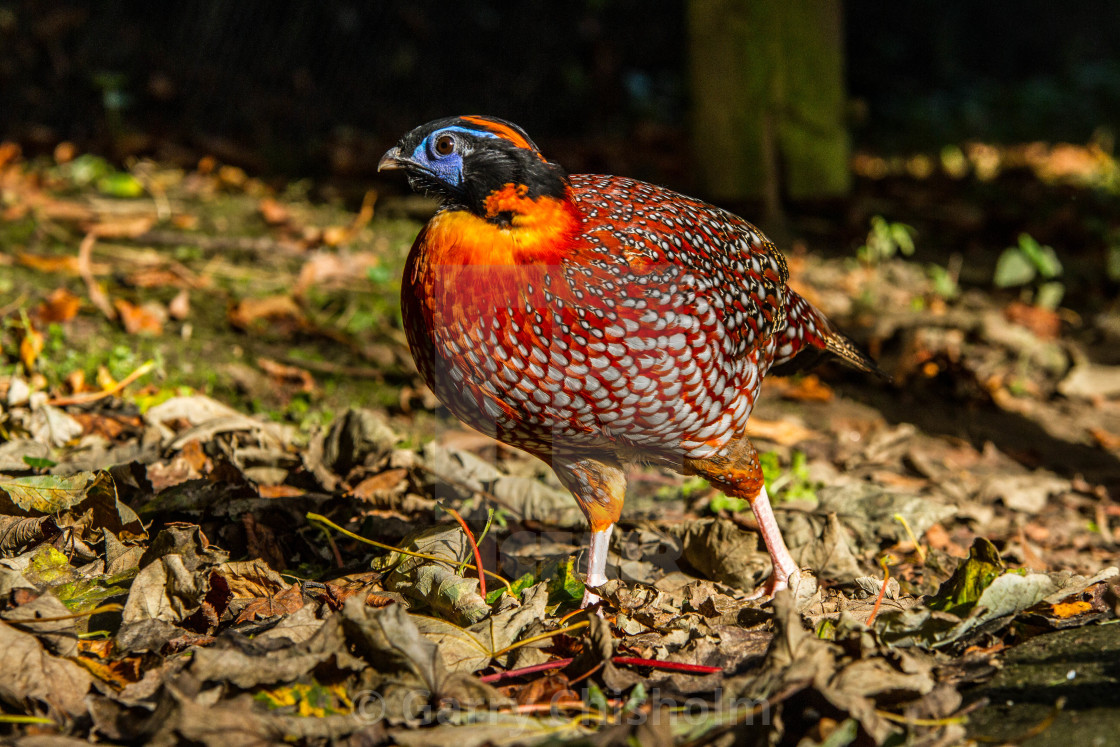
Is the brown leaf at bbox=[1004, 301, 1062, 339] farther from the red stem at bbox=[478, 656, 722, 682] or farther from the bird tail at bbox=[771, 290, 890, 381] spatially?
the red stem at bbox=[478, 656, 722, 682]

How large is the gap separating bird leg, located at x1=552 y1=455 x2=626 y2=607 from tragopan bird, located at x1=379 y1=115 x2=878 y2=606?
0.12 feet

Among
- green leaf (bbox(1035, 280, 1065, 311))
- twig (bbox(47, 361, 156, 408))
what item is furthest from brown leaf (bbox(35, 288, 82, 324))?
green leaf (bbox(1035, 280, 1065, 311))

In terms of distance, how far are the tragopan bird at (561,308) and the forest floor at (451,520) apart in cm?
50

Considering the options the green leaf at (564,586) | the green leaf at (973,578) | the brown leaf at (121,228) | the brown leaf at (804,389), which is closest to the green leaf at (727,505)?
the green leaf at (564,586)

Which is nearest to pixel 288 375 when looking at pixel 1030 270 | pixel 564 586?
pixel 564 586

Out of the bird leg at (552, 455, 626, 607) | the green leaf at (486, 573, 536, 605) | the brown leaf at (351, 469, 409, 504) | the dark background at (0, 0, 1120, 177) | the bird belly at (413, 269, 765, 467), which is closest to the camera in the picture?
the bird belly at (413, 269, 765, 467)

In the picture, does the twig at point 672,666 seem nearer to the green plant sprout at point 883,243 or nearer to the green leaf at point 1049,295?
the green plant sprout at point 883,243

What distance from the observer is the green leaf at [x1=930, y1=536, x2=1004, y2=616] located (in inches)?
98.7

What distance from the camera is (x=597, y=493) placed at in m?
3.08

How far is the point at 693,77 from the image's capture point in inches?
280

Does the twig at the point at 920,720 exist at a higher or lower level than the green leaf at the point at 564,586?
higher

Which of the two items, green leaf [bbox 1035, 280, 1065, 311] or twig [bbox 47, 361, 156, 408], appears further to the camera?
green leaf [bbox 1035, 280, 1065, 311]

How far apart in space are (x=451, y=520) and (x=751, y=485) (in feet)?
3.54

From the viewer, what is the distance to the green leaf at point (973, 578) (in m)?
2.51
